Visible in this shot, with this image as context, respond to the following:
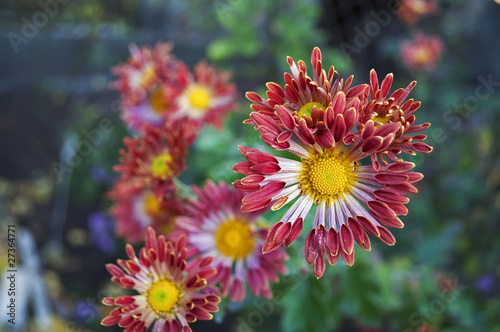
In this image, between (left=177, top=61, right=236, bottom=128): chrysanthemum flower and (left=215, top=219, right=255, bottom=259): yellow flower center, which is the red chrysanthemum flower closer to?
(left=177, top=61, right=236, bottom=128): chrysanthemum flower

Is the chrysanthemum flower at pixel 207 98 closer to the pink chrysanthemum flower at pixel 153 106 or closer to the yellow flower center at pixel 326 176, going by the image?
the pink chrysanthemum flower at pixel 153 106

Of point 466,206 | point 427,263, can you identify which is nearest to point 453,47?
point 466,206

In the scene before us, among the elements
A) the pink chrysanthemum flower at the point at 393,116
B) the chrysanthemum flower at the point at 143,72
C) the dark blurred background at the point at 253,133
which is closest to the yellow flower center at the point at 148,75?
the chrysanthemum flower at the point at 143,72

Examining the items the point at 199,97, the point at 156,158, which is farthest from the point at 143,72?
the point at 156,158

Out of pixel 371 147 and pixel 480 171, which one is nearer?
pixel 371 147

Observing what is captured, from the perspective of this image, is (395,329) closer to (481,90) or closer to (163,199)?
(163,199)

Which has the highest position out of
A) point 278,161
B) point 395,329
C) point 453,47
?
point 453,47

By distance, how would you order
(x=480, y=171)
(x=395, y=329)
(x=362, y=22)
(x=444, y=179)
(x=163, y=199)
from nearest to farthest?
1. (x=163, y=199)
2. (x=395, y=329)
3. (x=480, y=171)
4. (x=444, y=179)
5. (x=362, y=22)

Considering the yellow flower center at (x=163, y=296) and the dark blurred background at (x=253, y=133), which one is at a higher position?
the dark blurred background at (x=253, y=133)
